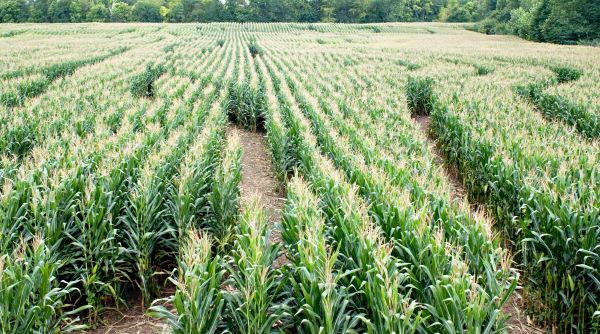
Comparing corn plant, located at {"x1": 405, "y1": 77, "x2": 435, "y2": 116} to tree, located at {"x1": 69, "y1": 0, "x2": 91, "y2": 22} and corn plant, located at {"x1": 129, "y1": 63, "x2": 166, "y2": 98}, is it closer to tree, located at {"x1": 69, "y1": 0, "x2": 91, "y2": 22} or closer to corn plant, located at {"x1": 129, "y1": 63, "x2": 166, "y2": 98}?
corn plant, located at {"x1": 129, "y1": 63, "x2": 166, "y2": 98}

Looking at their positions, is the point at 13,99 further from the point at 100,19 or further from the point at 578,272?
the point at 100,19

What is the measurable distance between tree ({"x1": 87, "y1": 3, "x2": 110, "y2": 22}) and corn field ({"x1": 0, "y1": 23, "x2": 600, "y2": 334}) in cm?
9861

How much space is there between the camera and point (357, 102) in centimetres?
1348

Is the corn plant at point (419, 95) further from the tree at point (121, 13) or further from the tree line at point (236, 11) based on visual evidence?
the tree at point (121, 13)

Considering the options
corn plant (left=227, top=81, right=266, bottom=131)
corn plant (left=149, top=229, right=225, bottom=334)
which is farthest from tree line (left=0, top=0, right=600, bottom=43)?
corn plant (left=149, top=229, right=225, bottom=334)

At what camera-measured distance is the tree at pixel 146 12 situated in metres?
103

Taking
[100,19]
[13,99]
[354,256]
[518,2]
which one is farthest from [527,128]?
Answer: [100,19]

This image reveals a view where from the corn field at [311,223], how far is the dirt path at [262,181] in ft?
0.89

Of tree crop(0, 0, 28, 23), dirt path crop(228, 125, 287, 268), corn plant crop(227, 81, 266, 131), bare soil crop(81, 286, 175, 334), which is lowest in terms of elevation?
dirt path crop(228, 125, 287, 268)

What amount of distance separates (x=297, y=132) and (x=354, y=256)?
572cm

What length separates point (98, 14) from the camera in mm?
99688

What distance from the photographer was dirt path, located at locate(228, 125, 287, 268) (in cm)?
765

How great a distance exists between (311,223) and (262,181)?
231 inches

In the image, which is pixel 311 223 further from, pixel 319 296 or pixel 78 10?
pixel 78 10
